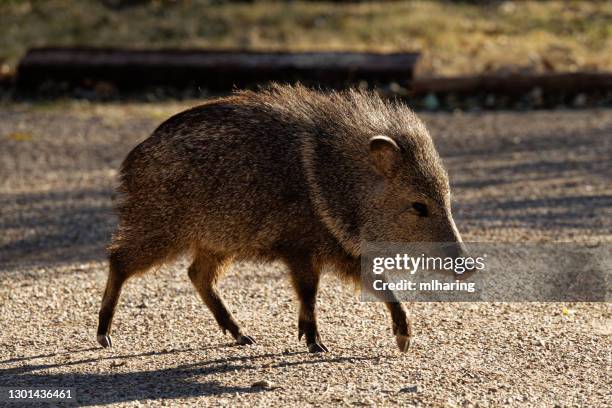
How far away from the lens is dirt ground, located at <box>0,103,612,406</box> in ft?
12.8

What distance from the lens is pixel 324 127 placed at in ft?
14.9

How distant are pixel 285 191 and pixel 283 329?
27.8 inches

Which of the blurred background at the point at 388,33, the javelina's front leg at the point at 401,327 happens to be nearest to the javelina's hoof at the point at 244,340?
the javelina's front leg at the point at 401,327

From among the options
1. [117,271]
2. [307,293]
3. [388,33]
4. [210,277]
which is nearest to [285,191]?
[307,293]

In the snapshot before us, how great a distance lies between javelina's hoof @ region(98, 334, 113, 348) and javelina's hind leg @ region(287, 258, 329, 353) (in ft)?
2.64

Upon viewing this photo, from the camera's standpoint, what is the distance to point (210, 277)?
481 centimetres

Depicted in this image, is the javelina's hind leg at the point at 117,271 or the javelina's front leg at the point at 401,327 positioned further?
the javelina's hind leg at the point at 117,271

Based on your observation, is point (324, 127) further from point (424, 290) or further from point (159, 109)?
point (159, 109)

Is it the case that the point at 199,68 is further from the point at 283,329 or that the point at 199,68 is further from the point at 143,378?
the point at 143,378

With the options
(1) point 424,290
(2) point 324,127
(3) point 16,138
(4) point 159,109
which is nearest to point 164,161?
(2) point 324,127

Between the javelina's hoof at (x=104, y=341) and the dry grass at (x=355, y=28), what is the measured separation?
679 cm

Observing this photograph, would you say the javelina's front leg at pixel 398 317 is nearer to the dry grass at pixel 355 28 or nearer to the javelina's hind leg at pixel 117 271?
the javelina's hind leg at pixel 117 271

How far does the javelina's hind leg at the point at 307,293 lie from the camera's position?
4.37 metres

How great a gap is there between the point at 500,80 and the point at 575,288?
5456mm
